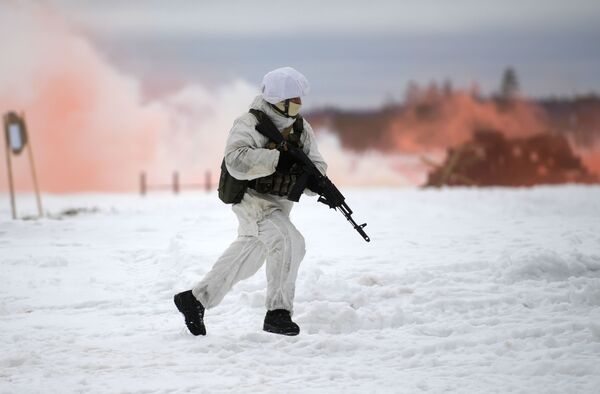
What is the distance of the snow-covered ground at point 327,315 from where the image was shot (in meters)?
5.51

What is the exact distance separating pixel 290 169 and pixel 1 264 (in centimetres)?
489

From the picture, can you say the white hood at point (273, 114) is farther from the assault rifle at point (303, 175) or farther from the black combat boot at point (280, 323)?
the black combat boot at point (280, 323)

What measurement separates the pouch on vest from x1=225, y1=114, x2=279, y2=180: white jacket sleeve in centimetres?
14

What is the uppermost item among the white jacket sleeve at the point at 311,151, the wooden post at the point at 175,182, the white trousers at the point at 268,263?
the white jacket sleeve at the point at 311,151

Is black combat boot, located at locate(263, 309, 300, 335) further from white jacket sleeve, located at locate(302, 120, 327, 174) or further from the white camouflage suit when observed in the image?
white jacket sleeve, located at locate(302, 120, 327, 174)

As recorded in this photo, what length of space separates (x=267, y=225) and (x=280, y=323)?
0.71 m

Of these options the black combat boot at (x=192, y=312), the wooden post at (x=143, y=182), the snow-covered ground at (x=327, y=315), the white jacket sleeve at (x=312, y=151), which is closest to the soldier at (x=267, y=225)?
the black combat boot at (x=192, y=312)

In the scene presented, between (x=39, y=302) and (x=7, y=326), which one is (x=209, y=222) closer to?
(x=39, y=302)

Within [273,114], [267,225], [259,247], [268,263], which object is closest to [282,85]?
[273,114]

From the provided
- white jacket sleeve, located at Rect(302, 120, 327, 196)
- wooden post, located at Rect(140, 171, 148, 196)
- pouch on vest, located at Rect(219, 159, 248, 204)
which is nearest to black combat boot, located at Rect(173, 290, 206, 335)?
pouch on vest, located at Rect(219, 159, 248, 204)

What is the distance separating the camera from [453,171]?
30.3 meters

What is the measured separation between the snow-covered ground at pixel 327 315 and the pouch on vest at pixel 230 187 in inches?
39.6

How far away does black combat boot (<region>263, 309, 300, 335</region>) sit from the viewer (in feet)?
21.3

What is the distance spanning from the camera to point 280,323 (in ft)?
21.3
